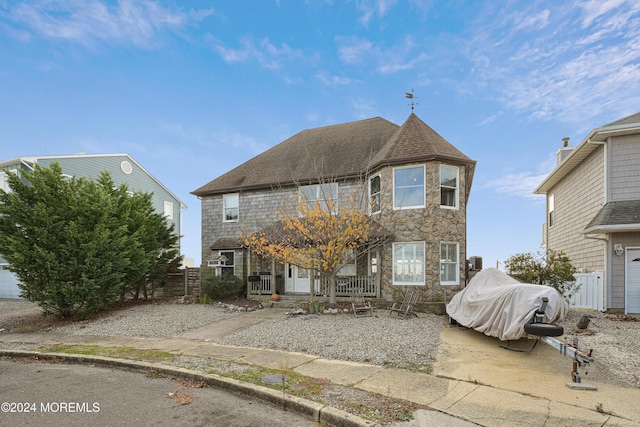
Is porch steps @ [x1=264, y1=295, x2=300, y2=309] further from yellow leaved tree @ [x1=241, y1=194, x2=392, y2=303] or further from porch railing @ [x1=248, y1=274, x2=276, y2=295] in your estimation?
yellow leaved tree @ [x1=241, y1=194, x2=392, y2=303]

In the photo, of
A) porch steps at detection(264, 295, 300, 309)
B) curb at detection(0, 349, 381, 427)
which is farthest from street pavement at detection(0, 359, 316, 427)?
porch steps at detection(264, 295, 300, 309)

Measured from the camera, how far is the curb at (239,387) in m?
4.43

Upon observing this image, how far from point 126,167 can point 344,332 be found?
21.8m

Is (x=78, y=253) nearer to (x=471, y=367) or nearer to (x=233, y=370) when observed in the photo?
(x=233, y=370)

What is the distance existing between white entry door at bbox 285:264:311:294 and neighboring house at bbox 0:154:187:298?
864 centimetres

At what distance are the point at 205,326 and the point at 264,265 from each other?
22.1 ft

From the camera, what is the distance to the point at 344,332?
941 cm

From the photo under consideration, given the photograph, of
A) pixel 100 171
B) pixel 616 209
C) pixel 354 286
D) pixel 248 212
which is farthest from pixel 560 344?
pixel 100 171

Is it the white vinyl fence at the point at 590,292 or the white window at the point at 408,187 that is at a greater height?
the white window at the point at 408,187

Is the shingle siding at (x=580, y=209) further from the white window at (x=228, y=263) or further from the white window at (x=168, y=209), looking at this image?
the white window at (x=168, y=209)

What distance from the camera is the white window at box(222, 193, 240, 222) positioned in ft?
62.3

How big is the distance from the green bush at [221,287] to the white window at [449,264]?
8.80 m

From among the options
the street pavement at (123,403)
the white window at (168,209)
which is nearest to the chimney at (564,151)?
the street pavement at (123,403)

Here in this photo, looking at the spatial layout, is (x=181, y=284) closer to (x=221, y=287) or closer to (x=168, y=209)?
(x=221, y=287)
